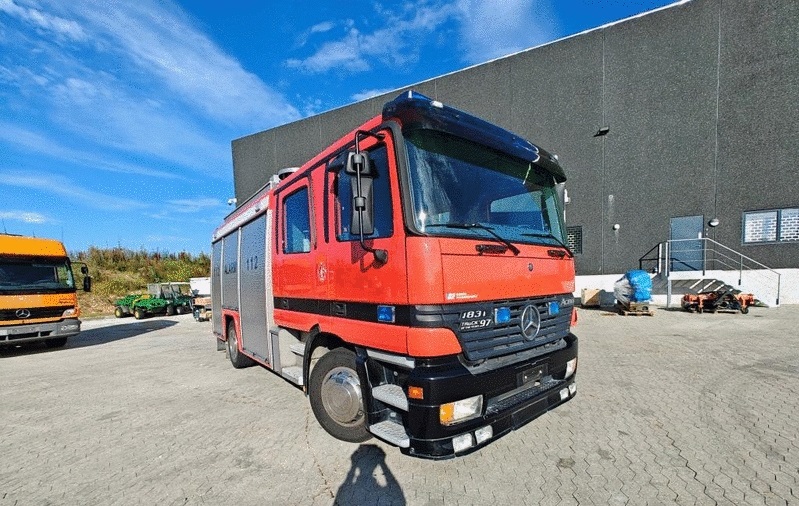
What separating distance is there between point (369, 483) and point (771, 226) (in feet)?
56.4

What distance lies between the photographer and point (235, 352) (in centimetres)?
624

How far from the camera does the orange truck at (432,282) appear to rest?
247 cm

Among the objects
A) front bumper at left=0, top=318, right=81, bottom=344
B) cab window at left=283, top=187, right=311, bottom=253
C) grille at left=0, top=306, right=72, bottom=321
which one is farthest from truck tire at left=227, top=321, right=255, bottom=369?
grille at left=0, top=306, right=72, bottom=321

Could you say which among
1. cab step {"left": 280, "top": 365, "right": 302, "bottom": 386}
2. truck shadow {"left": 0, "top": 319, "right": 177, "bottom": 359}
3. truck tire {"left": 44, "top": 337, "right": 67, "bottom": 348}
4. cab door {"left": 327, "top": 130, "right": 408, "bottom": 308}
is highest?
cab door {"left": 327, "top": 130, "right": 408, "bottom": 308}

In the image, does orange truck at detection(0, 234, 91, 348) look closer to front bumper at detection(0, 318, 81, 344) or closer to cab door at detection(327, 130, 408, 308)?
front bumper at detection(0, 318, 81, 344)

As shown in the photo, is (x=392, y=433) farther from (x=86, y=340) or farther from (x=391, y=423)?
(x=86, y=340)

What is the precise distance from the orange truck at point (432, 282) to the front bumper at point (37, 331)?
8.78 meters

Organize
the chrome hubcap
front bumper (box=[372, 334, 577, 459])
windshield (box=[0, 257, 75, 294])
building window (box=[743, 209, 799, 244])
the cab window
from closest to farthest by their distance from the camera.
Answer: front bumper (box=[372, 334, 577, 459]) → the chrome hubcap → the cab window → windshield (box=[0, 257, 75, 294]) → building window (box=[743, 209, 799, 244])

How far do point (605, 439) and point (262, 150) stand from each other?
2648 cm

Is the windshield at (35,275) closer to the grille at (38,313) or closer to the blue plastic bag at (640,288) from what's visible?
the grille at (38,313)

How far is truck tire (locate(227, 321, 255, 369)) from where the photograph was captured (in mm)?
6172

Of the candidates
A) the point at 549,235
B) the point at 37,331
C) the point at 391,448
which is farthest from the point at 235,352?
the point at 37,331

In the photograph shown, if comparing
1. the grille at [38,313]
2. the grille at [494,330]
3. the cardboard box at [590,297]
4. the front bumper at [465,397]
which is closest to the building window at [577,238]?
the cardboard box at [590,297]

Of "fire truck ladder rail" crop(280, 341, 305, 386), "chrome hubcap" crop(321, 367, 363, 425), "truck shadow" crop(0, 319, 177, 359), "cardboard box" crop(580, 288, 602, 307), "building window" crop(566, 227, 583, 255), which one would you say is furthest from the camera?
"building window" crop(566, 227, 583, 255)
